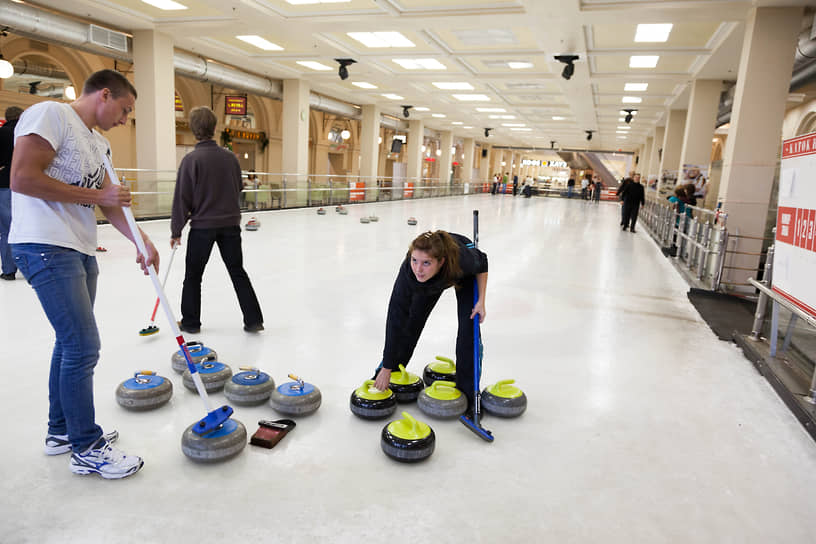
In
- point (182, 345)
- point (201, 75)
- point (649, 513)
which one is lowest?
point (649, 513)

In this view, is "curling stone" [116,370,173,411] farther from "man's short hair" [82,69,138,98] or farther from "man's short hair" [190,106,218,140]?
"man's short hair" [190,106,218,140]

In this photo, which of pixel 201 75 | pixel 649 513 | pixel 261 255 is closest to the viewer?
pixel 649 513

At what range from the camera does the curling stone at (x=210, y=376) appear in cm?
257

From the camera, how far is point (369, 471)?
2.02 metres

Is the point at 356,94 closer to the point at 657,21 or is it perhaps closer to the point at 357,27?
the point at 357,27

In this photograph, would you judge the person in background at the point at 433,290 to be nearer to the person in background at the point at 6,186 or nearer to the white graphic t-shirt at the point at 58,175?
the white graphic t-shirt at the point at 58,175

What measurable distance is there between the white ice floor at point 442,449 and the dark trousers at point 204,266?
0.17 m

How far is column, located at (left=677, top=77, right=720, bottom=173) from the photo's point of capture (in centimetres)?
1055

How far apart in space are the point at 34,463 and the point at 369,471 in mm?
1294

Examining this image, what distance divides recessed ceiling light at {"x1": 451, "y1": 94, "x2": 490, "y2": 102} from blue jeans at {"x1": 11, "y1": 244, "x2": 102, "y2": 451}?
15294 mm

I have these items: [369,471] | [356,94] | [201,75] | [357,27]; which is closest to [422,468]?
[369,471]

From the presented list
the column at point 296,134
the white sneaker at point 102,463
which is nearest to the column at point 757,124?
the white sneaker at point 102,463

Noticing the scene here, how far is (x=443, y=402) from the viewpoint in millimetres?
2439

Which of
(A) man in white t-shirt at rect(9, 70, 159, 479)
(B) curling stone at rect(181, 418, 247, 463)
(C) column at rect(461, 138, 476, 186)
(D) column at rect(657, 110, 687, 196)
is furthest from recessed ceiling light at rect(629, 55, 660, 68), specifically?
(C) column at rect(461, 138, 476, 186)
